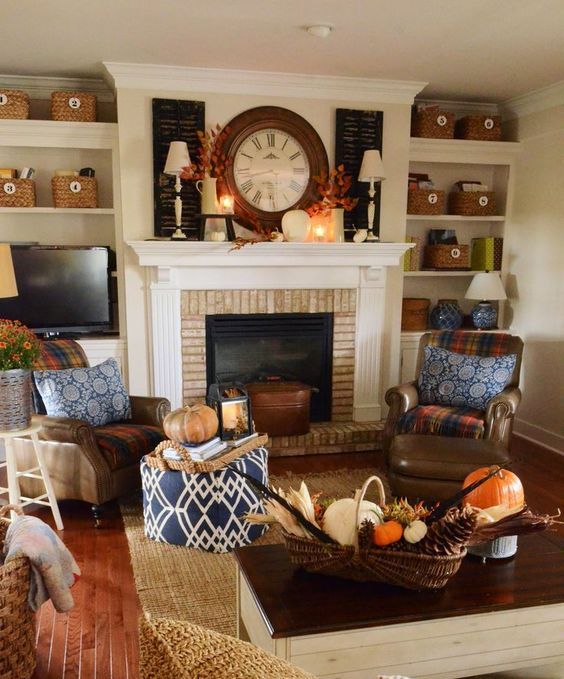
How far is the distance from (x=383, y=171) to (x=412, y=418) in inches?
71.5

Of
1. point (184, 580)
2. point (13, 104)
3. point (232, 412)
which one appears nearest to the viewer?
point (184, 580)

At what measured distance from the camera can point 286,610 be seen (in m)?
1.71

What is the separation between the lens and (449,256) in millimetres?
5176

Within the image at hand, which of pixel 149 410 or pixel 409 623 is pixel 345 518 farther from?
pixel 149 410

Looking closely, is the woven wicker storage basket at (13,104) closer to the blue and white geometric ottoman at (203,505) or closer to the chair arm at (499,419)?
the blue and white geometric ottoman at (203,505)

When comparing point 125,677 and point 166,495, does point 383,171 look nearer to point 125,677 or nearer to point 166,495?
point 166,495

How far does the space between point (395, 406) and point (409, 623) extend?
7.76ft

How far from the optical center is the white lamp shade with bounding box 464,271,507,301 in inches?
194

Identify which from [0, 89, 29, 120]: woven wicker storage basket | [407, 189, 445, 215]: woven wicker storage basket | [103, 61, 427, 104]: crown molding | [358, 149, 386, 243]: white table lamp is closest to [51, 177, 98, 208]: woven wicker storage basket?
[0, 89, 29, 120]: woven wicker storage basket

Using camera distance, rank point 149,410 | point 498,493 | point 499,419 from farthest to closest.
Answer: point 149,410 < point 499,419 < point 498,493

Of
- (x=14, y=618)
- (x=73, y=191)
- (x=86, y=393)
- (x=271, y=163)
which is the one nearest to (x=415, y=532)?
(x=14, y=618)

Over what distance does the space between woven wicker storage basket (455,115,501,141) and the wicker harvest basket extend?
4057mm

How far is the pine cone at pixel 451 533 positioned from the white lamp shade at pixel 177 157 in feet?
10.2

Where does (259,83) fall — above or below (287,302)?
above
